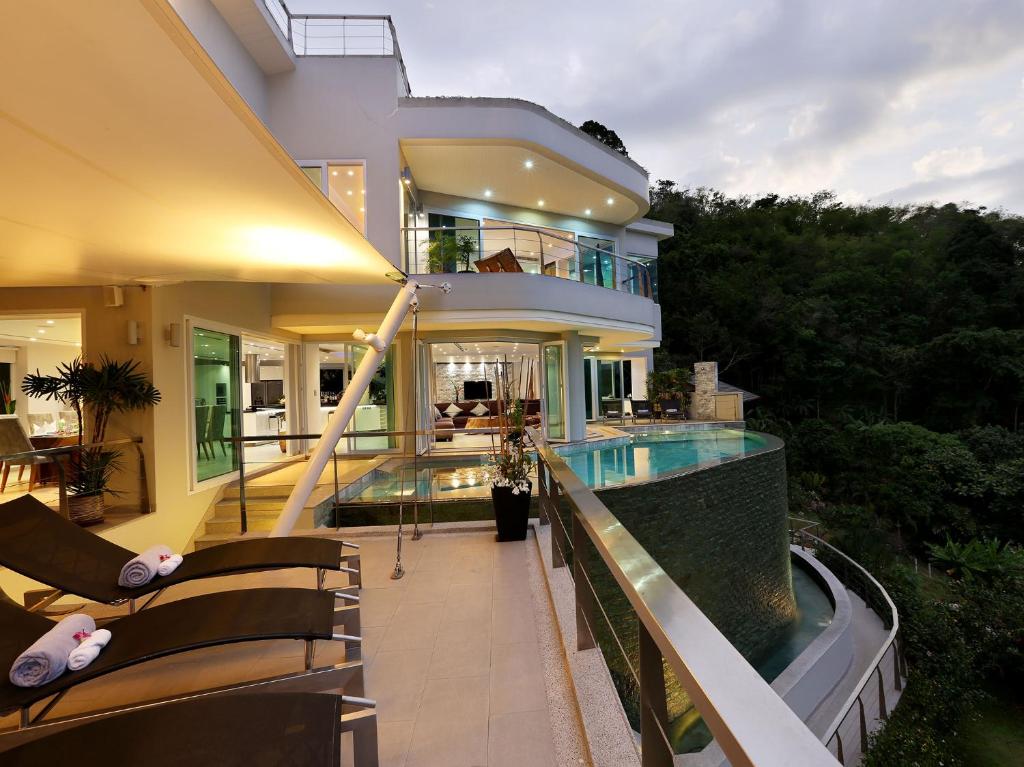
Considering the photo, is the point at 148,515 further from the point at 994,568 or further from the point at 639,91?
the point at 639,91

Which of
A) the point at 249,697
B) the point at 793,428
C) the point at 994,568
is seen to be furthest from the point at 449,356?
the point at 793,428

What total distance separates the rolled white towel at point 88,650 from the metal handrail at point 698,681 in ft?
7.35

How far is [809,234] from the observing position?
33.7 m

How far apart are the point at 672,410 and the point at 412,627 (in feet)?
48.3

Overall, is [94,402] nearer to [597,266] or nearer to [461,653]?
[461,653]

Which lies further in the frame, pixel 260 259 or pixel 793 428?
pixel 793 428

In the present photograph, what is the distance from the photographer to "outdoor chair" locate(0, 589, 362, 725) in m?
2.02

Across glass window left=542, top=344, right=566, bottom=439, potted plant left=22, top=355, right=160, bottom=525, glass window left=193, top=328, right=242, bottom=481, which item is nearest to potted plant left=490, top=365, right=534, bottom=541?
glass window left=193, top=328, right=242, bottom=481

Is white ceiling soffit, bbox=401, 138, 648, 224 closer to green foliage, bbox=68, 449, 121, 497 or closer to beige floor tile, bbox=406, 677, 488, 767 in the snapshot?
→ green foliage, bbox=68, 449, 121, 497

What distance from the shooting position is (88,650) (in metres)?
2.13

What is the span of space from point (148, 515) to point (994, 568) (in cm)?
2195

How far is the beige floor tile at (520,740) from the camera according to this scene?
2094 mm

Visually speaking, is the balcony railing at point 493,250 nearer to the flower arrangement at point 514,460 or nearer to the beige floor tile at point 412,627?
the flower arrangement at point 514,460

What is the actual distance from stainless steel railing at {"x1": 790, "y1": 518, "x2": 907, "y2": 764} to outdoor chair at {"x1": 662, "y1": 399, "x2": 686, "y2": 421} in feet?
16.0
